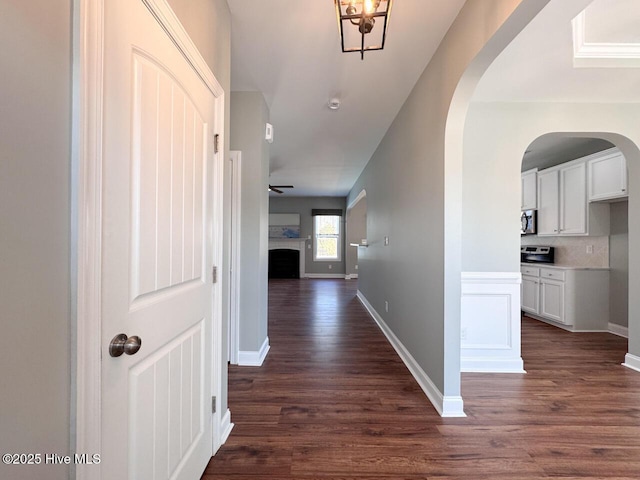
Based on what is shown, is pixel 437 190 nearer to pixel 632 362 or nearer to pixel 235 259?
pixel 235 259

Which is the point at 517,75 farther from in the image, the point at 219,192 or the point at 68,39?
the point at 68,39

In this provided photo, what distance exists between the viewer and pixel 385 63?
227 cm

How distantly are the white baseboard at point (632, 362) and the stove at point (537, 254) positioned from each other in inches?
75.5

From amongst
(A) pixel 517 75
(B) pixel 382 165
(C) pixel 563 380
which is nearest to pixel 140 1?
(A) pixel 517 75

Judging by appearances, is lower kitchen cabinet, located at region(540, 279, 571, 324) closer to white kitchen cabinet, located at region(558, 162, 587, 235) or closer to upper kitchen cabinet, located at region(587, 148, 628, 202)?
white kitchen cabinet, located at region(558, 162, 587, 235)

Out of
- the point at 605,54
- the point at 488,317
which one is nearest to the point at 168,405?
the point at 488,317

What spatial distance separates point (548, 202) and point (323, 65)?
161 inches

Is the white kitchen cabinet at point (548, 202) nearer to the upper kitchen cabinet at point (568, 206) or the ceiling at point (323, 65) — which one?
the upper kitchen cabinet at point (568, 206)

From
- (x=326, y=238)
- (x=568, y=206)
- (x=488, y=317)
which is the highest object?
(x=568, y=206)

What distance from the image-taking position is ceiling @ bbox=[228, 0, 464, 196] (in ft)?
5.87

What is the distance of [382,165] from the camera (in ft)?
13.1

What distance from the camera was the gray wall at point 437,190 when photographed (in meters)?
1.63

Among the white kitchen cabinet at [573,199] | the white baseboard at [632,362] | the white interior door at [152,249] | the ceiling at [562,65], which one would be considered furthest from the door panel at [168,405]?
the white kitchen cabinet at [573,199]

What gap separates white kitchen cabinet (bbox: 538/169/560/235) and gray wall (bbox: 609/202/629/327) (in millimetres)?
599
